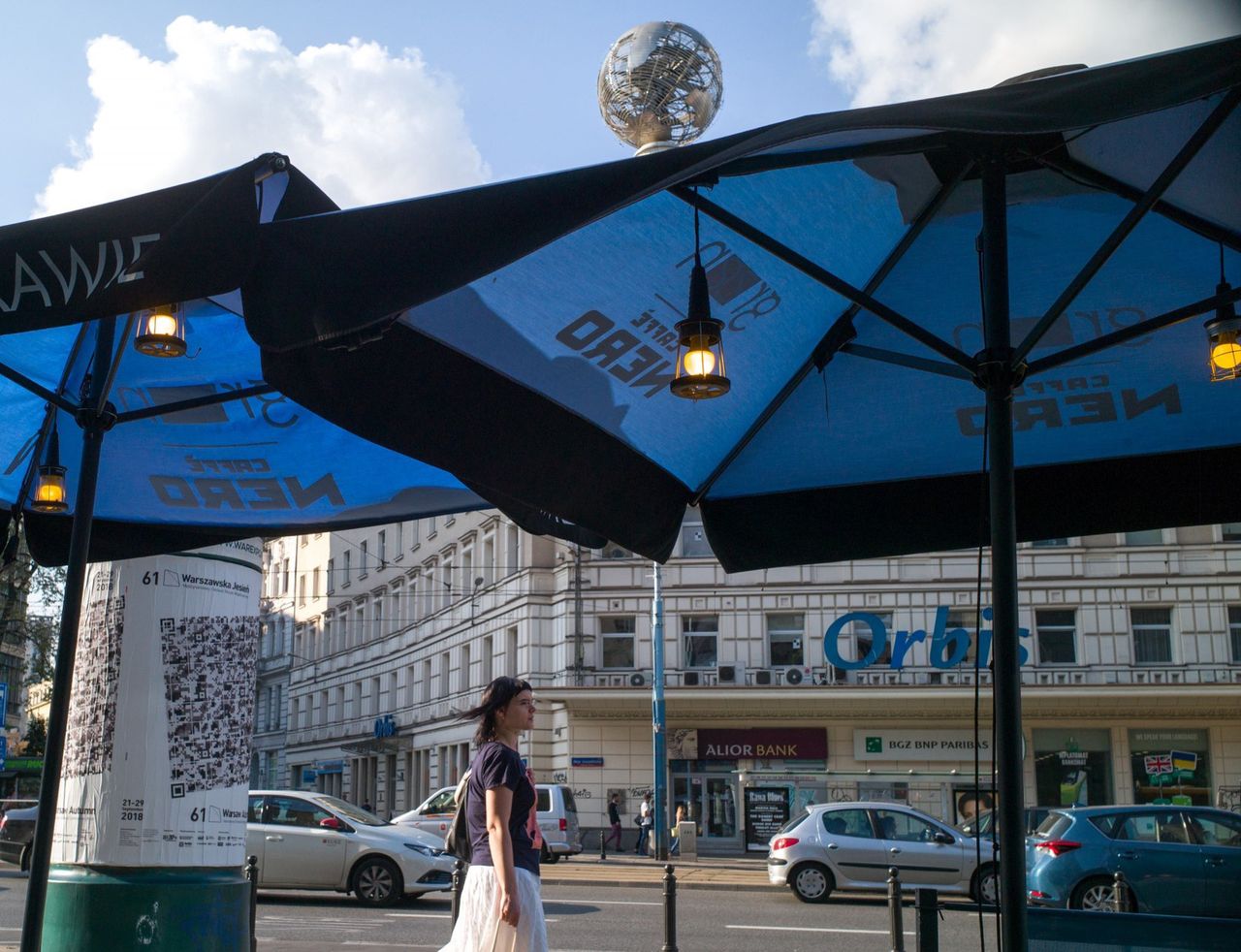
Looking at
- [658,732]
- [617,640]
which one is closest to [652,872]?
[658,732]

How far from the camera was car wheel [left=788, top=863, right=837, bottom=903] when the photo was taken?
2027 cm

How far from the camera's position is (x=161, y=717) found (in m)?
7.94

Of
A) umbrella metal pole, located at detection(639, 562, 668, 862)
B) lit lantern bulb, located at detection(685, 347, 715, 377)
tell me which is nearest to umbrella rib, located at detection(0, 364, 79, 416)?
lit lantern bulb, located at detection(685, 347, 715, 377)

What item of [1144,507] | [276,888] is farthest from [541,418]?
[276,888]

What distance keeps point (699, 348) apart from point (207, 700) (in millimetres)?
4822

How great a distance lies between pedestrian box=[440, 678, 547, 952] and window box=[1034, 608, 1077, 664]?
113 ft

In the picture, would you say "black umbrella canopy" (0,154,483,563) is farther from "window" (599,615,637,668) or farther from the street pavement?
"window" (599,615,637,668)

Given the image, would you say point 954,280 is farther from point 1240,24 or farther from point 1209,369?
point 1240,24

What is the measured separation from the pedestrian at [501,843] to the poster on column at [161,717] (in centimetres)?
311

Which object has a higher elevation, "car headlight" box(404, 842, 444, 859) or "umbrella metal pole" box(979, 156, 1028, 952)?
"umbrella metal pole" box(979, 156, 1028, 952)

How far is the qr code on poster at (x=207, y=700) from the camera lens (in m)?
7.98

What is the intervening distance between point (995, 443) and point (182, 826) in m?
5.59

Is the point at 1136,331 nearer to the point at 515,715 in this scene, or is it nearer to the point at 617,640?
the point at 515,715

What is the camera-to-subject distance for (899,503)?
6281 mm
